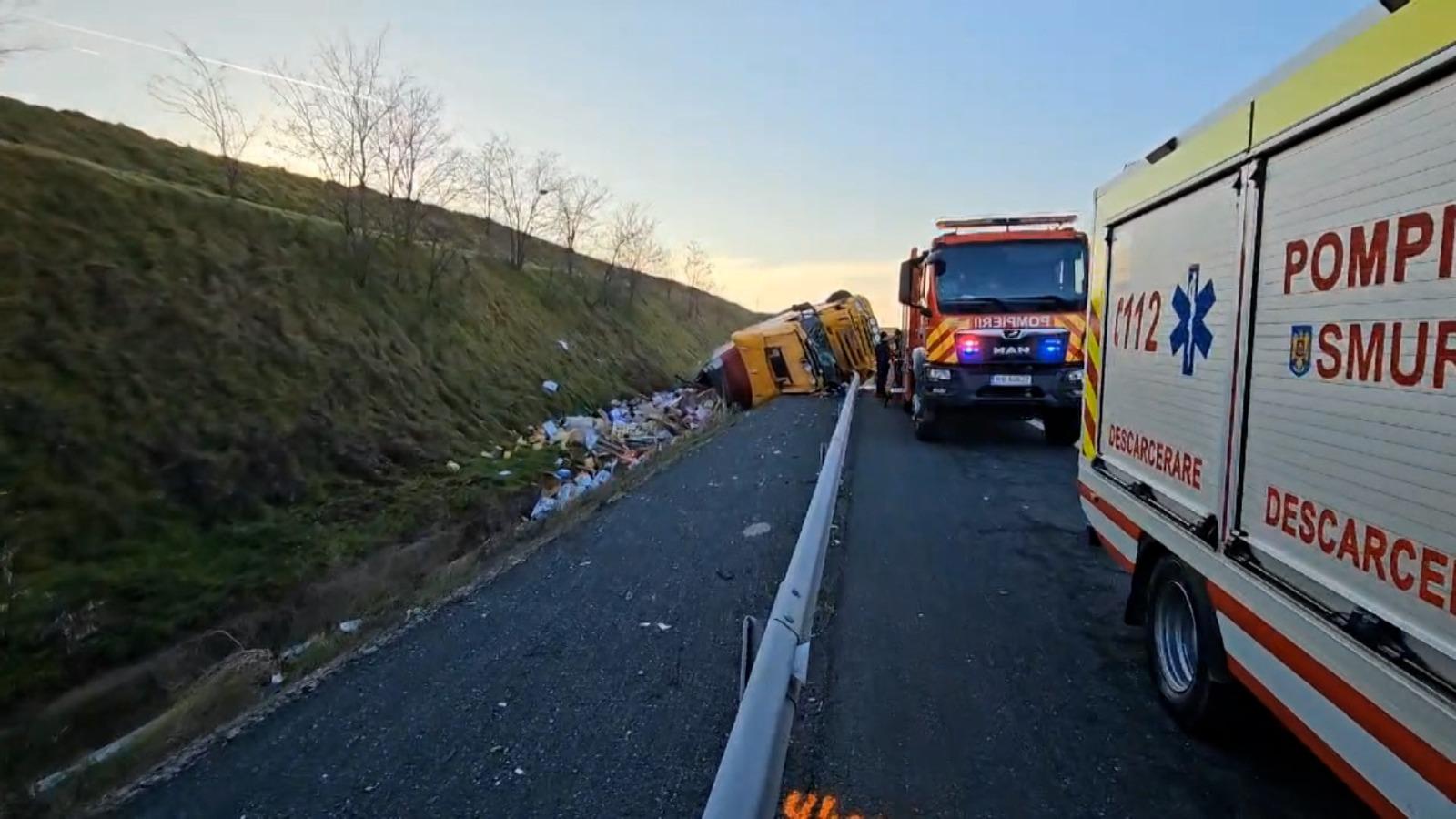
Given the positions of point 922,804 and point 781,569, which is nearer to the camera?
point 922,804

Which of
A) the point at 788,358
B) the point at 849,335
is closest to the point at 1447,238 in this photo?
the point at 788,358

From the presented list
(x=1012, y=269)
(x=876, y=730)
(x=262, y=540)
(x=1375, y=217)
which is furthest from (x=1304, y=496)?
(x=262, y=540)

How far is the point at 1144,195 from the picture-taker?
4.46m

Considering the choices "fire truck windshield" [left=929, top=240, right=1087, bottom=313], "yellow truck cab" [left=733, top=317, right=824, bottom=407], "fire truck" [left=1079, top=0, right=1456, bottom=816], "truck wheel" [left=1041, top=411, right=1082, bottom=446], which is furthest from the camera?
"yellow truck cab" [left=733, top=317, right=824, bottom=407]

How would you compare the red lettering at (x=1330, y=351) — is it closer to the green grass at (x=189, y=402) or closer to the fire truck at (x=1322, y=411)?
the fire truck at (x=1322, y=411)

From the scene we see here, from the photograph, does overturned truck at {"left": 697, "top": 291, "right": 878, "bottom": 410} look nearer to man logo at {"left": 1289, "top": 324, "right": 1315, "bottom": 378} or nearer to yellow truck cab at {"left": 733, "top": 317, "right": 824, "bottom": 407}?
yellow truck cab at {"left": 733, "top": 317, "right": 824, "bottom": 407}

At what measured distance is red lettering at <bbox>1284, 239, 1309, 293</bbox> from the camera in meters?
2.76

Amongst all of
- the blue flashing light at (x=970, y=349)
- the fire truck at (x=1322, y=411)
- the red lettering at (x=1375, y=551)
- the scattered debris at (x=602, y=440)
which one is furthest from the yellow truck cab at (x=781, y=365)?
the red lettering at (x=1375, y=551)

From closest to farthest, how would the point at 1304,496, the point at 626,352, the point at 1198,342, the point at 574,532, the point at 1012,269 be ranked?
the point at 1304,496 < the point at 1198,342 < the point at 574,532 < the point at 1012,269 < the point at 626,352

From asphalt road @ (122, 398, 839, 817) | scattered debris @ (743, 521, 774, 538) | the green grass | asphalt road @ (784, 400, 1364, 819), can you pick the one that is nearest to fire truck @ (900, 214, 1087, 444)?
asphalt road @ (784, 400, 1364, 819)

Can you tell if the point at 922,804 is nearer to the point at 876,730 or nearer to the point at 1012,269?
the point at 876,730

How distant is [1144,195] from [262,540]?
1268 cm

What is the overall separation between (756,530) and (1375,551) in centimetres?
531

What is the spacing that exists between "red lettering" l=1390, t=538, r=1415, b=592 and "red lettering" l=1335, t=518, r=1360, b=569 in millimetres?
159
